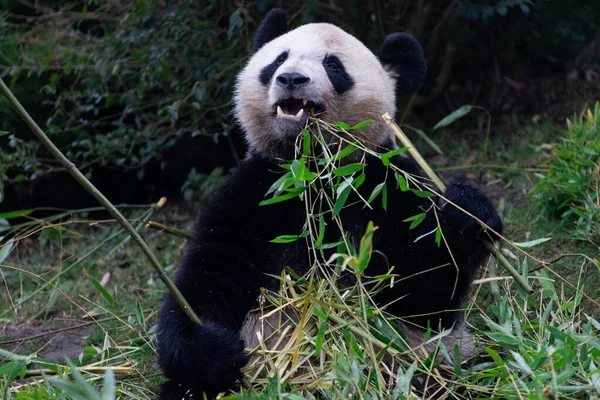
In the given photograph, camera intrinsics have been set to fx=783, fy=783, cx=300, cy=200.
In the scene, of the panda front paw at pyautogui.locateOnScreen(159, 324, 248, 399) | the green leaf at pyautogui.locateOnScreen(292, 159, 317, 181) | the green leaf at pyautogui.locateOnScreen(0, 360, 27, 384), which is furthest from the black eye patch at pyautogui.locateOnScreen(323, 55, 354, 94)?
the green leaf at pyautogui.locateOnScreen(0, 360, 27, 384)

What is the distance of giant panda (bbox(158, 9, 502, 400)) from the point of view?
380cm

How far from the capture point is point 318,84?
13.9 ft

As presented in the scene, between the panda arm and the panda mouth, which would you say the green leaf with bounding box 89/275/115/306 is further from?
the panda arm

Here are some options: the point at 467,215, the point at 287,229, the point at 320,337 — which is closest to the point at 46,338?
the point at 287,229

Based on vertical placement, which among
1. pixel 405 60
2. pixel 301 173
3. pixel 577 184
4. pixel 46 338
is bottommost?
pixel 46 338

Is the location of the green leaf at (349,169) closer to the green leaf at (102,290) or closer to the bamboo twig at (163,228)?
the bamboo twig at (163,228)

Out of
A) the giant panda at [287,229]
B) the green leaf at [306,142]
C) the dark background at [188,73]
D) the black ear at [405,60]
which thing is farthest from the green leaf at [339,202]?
the dark background at [188,73]

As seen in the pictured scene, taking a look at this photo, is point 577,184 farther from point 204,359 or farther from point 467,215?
point 204,359

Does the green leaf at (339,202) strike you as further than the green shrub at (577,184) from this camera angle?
No

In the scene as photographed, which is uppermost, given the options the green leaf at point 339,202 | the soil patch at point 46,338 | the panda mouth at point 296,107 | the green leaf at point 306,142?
the green leaf at point 306,142

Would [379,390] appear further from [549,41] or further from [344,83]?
[549,41]

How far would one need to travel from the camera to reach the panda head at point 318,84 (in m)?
4.21

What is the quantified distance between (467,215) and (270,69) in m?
1.55

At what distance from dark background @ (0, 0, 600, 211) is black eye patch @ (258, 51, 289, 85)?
1.52 metres
